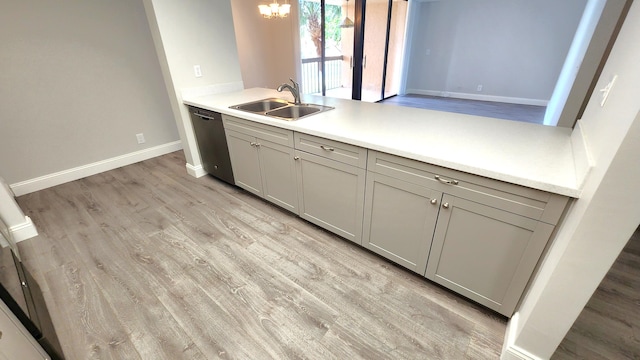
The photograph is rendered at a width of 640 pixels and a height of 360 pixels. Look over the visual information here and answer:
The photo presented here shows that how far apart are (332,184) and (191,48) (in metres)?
2.09

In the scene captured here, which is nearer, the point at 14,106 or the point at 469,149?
the point at 469,149

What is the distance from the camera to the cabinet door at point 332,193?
5.74ft

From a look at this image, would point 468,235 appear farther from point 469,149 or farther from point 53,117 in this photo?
point 53,117

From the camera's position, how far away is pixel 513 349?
1250 millimetres

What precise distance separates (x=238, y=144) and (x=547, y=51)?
7268 mm

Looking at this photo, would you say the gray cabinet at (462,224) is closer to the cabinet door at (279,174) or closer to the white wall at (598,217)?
the white wall at (598,217)

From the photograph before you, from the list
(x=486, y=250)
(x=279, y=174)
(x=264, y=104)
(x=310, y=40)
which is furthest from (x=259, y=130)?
(x=310, y=40)

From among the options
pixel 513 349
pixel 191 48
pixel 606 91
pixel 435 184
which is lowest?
pixel 513 349

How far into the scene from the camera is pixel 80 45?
2.84 metres

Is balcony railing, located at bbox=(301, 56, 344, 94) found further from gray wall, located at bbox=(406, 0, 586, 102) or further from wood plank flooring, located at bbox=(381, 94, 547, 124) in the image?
gray wall, located at bbox=(406, 0, 586, 102)

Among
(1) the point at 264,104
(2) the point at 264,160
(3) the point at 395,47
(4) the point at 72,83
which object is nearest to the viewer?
(2) the point at 264,160

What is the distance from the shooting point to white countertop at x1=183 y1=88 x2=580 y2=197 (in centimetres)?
114

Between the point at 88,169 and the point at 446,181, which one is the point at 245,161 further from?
→ the point at 88,169

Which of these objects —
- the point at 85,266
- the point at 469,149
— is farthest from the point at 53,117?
the point at 469,149
